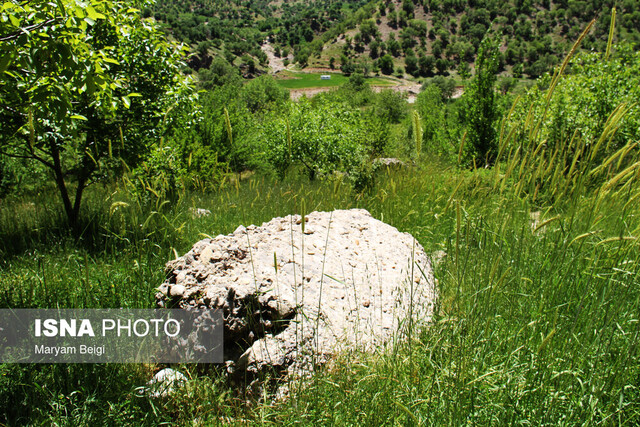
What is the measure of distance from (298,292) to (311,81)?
496 ft

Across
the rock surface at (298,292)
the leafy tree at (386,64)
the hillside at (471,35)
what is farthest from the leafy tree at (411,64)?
the rock surface at (298,292)

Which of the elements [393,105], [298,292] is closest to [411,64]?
[393,105]

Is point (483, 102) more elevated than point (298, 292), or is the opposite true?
point (483, 102)

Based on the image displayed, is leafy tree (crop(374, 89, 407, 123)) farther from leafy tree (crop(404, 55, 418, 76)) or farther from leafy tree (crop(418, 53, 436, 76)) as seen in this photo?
leafy tree (crop(404, 55, 418, 76))

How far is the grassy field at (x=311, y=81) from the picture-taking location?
134250mm

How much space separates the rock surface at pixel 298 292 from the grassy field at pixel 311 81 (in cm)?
12857

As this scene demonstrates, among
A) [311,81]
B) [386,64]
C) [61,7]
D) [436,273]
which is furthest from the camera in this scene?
[386,64]

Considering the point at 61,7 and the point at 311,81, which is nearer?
the point at 61,7

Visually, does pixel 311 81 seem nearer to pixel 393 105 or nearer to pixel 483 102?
pixel 393 105

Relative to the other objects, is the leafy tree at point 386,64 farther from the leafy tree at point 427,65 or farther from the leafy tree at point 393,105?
the leafy tree at point 393,105

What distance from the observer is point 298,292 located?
2.65m

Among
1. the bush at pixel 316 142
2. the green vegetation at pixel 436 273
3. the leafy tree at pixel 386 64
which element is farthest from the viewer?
the leafy tree at pixel 386 64

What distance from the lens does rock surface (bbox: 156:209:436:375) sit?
231 cm

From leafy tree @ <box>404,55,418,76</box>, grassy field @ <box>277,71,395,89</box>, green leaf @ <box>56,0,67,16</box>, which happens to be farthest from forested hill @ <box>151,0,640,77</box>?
green leaf @ <box>56,0,67,16</box>
